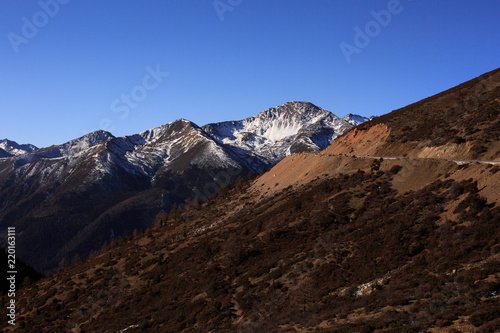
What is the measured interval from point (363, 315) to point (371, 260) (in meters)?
8.80

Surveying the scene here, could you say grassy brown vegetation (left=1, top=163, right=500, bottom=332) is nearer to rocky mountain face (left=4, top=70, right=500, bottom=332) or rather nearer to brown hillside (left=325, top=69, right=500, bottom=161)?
rocky mountain face (left=4, top=70, right=500, bottom=332)

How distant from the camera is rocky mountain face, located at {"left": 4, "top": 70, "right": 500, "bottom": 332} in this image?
2448cm

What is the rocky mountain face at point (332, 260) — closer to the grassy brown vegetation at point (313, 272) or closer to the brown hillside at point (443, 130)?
the grassy brown vegetation at point (313, 272)

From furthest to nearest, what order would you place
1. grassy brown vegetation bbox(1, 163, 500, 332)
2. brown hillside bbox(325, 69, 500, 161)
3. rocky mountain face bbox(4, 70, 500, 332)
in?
brown hillside bbox(325, 69, 500, 161), rocky mountain face bbox(4, 70, 500, 332), grassy brown vegetation bbox(1, 163, 500, 332)

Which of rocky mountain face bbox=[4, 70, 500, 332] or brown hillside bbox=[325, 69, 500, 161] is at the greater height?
brown hillside bbox=[325, 69, 500, 161]

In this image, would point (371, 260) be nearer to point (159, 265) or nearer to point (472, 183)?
point (472, 183)

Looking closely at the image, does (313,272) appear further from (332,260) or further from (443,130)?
(443,130)

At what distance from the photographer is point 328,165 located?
217 feet

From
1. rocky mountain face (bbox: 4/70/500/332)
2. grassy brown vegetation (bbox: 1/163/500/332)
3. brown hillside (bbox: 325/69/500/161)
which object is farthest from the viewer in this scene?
brown hillside (bbox: 325/69/500/161)

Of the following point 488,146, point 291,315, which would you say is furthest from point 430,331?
point 488,146

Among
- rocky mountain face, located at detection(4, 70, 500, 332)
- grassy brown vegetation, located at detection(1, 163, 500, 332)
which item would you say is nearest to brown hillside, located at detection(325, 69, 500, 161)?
rocky mountain face, located at detection(4, 70, 500, 332)

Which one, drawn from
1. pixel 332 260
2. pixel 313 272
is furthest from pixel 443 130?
pixel 313 272

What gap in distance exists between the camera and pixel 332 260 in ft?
115

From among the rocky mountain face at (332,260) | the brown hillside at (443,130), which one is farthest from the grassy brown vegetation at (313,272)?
the brown hillside at (443,130)
